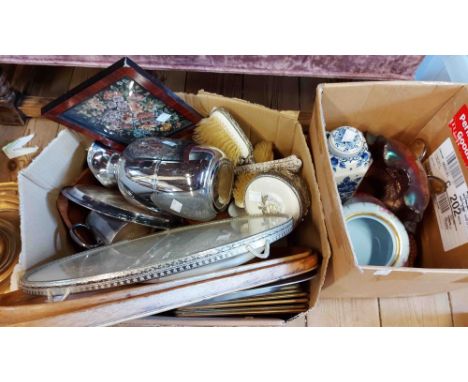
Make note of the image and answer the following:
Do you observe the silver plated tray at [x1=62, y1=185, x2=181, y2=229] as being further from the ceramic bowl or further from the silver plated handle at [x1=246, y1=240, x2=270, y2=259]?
the ceramic bowl

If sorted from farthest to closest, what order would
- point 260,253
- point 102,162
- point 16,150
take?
point 16,150 < point 102,162 < point 260,253

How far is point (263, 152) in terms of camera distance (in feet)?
2.86

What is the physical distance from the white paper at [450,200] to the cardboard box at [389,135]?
0.01 meters

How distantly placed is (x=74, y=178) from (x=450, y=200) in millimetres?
789

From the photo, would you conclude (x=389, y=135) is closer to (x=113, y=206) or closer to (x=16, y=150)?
(x=113, y=206)

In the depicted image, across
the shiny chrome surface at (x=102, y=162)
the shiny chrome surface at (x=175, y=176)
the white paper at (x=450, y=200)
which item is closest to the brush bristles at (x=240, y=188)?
the shiny chrome surface at (x=175, y=176)

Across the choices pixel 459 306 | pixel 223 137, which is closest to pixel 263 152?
pixel 223 137

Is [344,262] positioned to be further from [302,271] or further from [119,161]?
[119,161]

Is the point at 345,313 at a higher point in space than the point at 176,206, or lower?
lower

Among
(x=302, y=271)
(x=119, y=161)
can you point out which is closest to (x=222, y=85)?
(x=119, y=161)

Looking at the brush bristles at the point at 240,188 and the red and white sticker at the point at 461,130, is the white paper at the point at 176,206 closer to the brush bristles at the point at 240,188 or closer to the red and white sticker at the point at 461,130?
the brush bristles at the point at 240,188

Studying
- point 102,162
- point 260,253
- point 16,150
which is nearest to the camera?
point 260,253

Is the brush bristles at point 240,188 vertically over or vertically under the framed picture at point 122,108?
under

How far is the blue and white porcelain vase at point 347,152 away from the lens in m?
0.72
